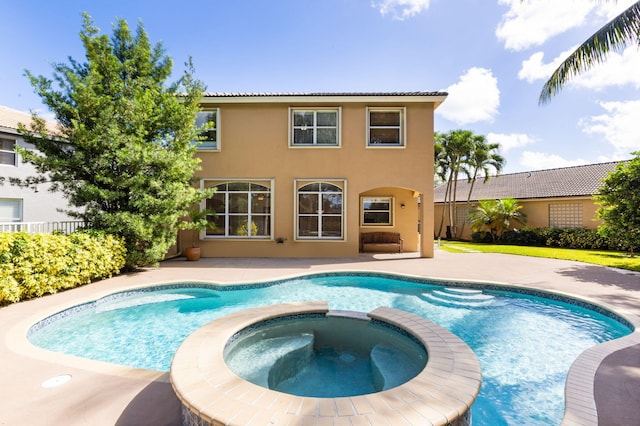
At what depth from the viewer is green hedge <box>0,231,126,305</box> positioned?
6871 millimetres

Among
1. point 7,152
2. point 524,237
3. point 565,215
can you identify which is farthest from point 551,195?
point 7,152

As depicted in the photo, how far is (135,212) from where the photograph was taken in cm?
1064

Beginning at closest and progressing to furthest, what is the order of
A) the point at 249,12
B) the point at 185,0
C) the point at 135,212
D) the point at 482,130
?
the point at 135,212, the point at 185,0, the point at 249,12, the point at 482,130

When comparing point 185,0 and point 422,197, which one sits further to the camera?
point 422,197

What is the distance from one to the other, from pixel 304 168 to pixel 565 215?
836 inches

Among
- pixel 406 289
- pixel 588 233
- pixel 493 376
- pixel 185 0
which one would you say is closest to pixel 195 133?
pixel 185 0

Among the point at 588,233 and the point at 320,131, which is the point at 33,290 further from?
the point at 588,233

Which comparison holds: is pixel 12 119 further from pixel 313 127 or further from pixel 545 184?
pixel 545 184

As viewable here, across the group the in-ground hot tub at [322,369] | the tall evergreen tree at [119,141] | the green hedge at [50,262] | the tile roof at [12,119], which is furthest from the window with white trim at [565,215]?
the tile roof at [12,119]

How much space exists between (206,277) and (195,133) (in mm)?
6103

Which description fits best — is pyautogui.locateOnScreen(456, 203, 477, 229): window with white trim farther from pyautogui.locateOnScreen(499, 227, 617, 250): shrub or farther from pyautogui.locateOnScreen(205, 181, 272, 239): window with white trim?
pyautogui.locateOnScreen(205, 181, 272, 239): window with white trim

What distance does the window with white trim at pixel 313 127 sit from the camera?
47.6 ft

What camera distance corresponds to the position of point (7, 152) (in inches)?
637

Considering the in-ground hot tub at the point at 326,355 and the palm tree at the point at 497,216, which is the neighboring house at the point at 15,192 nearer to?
the in-ground hot tub at the point at 326,355
